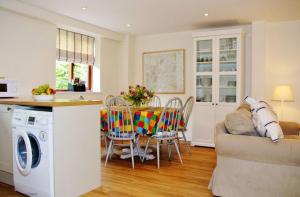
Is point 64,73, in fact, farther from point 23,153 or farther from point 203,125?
point 203,125

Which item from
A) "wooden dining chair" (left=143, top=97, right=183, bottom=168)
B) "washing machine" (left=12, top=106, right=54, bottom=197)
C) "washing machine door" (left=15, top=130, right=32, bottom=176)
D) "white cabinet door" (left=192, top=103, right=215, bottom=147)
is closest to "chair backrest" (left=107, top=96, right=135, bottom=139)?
"wooden dining chair" (left=143, top=97, right=183, bottom=168)

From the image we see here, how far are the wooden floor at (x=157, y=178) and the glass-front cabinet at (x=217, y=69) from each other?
132cm

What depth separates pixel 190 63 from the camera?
5664mm

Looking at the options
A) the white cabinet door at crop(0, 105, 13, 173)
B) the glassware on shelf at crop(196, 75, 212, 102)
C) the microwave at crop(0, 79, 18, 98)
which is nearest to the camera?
the white cabinet door at crop(0, 105, 13, 173)

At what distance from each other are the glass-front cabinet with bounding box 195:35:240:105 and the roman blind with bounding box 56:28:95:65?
2.25 m

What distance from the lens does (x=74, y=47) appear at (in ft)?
16.9

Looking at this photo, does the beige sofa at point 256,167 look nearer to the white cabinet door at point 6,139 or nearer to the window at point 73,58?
the white cabinet door at point 6,139

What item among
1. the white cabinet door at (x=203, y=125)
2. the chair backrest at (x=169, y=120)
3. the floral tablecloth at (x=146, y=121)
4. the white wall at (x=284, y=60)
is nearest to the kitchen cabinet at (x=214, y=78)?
the white cabinet door at (x=203, y=125)

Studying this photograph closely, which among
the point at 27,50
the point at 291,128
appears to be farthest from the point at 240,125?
the point at 27,50

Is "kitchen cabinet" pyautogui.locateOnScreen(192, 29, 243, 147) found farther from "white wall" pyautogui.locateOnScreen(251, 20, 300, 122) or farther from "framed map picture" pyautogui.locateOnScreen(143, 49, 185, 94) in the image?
"framed map picture" pyautogui.locateOnScreen(143, 49, 185, 94)

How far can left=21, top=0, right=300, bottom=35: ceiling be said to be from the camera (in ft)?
12.7

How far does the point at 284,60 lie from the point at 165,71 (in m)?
2.42

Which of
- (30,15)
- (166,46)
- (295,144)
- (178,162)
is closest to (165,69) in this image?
(166,46)

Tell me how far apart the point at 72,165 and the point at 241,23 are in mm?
4140
